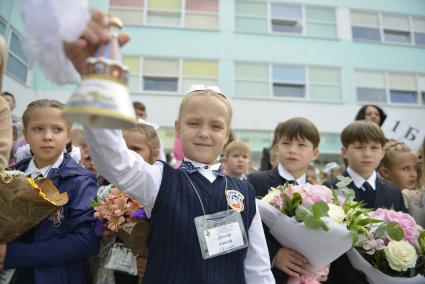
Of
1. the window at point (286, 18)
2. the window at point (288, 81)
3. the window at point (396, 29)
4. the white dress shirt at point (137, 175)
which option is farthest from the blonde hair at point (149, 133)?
the window at point (396, 29)

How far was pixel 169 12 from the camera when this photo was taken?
Answer: 47.9 feet

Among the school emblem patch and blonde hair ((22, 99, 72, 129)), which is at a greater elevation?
blonde hair ((22, 99, 72, 129))

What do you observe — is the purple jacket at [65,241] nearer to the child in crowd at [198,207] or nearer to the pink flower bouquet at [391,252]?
the child in crowd at [198,207]

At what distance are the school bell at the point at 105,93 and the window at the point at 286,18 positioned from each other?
14813mm

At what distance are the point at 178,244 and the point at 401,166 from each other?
288 centimetres

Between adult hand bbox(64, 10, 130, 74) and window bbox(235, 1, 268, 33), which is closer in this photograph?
adult hand bbox(64, 10, 130, 74)

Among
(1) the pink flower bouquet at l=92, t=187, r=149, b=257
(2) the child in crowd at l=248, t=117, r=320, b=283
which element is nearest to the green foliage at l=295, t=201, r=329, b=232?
(1) the pink flower bouquet at l=92, t=187, r=149, b=257

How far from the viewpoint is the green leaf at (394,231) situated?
1.90m

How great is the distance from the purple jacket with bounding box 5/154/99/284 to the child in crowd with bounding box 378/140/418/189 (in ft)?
9.71

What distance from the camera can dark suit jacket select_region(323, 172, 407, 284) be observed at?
6.79 feet

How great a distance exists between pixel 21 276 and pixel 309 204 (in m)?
1.59

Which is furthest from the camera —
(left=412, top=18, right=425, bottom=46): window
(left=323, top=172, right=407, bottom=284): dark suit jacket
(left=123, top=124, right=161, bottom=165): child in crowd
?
(left=412, top=18, right=425, bottom=46): window

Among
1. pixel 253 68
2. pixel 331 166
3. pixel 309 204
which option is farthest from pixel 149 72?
pixel 309 204

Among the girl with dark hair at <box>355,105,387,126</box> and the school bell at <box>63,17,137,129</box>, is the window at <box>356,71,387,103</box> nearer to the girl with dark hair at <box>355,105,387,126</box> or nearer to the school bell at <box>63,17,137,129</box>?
the girl with dark hair at <box>355,105,387,126</box>
